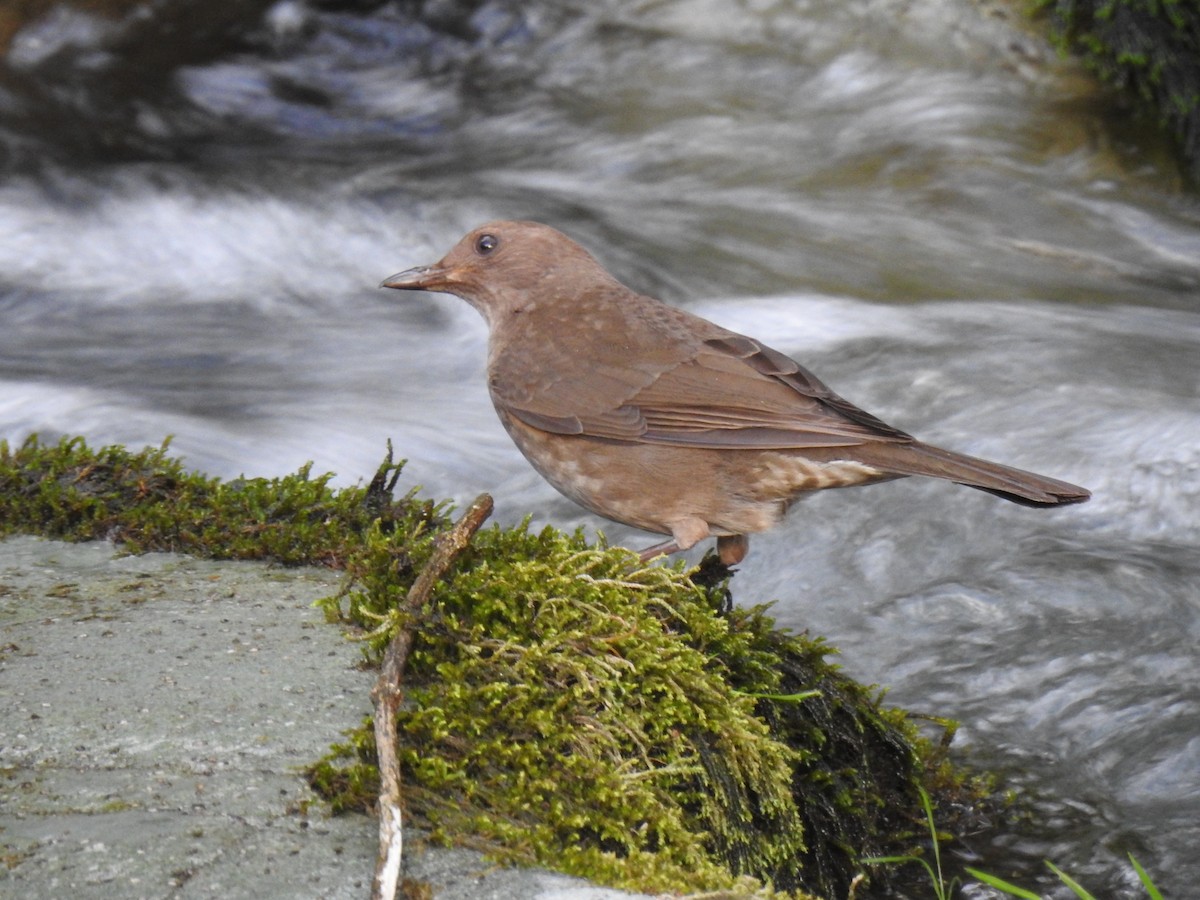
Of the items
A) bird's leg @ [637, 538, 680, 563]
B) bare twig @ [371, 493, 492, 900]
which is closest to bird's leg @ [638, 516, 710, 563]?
bird's leg @ [637, 538, 680, 563]

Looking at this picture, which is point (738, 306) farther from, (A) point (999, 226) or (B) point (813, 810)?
(B) point (813, 810)

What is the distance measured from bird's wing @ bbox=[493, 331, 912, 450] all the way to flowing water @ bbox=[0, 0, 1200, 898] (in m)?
1.48

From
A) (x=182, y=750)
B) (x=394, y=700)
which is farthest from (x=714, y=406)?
(x=182, y=750)

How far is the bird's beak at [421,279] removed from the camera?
18.0 ft

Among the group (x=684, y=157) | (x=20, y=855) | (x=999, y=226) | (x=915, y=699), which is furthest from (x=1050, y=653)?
(x=684, y=157)

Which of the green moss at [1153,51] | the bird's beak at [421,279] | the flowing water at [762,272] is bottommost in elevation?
the flowing water at [762,272]

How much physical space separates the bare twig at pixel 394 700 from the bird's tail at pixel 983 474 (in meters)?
1.51

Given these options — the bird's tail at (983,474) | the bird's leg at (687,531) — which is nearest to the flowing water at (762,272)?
the bird's tail at (983,474)

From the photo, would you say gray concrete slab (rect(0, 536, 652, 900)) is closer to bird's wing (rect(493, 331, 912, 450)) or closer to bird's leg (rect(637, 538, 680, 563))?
bird's leg (rect(637, 538, 680, 563))

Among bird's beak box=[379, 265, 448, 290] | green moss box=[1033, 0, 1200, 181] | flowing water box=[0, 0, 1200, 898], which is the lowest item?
flowing water box=[0, 0, 1200, 898]

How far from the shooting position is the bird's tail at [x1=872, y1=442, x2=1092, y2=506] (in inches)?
156

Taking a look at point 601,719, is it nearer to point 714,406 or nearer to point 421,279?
point 714,406

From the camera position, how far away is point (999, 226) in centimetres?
1024

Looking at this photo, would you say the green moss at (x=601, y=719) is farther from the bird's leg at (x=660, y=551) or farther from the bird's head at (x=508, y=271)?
the bird's head at (x=508, y=271)
